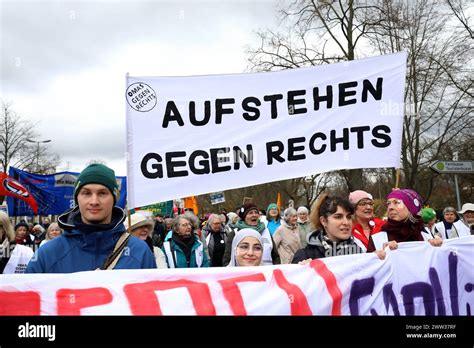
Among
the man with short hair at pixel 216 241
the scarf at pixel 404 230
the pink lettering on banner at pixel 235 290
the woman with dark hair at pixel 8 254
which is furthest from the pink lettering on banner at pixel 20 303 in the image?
the man with short hair at pixel 216 241

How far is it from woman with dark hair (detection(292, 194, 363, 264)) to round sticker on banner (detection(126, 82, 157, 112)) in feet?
7.21

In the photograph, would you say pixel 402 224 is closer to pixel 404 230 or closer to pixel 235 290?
pixel 404 230

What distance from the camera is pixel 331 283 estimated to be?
10.7 ft

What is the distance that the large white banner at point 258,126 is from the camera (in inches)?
188

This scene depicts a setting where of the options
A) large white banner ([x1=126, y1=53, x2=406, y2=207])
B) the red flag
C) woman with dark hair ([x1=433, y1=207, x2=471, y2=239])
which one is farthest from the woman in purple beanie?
the red flag

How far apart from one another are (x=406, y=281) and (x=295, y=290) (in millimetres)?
853

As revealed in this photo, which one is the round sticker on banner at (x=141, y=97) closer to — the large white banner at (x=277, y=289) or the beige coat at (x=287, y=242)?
the large white banner at (x=277, y=289)

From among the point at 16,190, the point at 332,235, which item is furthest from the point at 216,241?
the point at 16,190

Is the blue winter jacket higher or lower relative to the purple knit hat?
lower

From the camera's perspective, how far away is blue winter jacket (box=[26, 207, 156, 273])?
278 cm

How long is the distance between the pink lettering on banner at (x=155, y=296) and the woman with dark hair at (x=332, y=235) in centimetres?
81

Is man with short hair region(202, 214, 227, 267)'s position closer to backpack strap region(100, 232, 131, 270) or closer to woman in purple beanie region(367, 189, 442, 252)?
woman in purple beanie region(367, 189, 442, 252)

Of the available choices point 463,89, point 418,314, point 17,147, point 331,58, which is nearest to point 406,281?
point 418,314
